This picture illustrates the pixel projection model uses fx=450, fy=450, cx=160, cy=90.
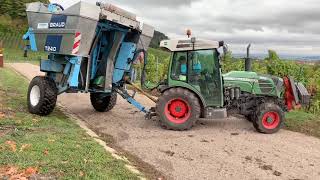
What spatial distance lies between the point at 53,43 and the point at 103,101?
2545mm

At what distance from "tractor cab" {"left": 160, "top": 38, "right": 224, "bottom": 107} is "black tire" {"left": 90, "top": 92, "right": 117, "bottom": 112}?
8.42ft

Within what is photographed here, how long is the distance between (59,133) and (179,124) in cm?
277

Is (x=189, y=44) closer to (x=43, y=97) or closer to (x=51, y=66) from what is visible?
(x=51, y=66)

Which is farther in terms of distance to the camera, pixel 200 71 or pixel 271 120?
pixel 200 71

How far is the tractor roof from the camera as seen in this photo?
10.0m

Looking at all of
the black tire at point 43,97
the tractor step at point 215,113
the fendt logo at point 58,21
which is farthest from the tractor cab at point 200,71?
the black tire at point 43,97

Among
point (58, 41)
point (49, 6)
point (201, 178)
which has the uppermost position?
point (49, 6)

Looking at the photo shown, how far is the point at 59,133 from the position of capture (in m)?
8.69

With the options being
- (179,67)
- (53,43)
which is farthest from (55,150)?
(179,67)

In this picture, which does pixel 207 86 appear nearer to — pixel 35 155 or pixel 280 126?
pixel 280 126

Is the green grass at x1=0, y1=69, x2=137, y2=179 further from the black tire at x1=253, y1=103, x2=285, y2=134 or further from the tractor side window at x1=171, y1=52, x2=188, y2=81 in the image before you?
the black tire at x1=253, y1=103, x2=285, y2=134

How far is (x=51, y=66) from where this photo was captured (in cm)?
1071

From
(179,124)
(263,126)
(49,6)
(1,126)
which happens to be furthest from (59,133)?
(263,126)

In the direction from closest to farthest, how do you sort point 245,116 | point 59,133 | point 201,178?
1. point 201,178
2. point 59,133
3. point 245,116
